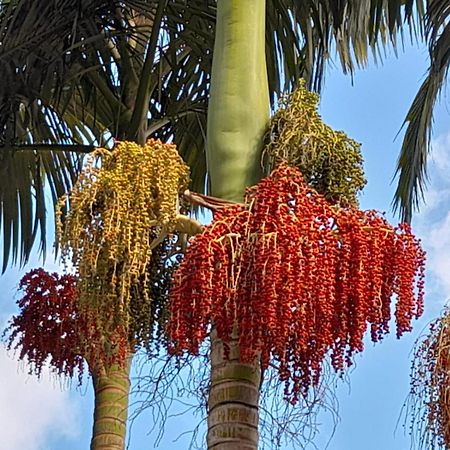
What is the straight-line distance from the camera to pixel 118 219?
12.5 ft

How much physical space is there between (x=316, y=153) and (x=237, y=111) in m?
0.34

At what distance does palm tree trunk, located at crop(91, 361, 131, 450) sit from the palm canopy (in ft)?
4.21

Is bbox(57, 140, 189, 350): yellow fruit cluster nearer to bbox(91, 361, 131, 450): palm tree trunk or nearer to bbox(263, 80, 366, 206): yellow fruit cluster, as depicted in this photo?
bbox(263, 80, 366, 206): yellow fruit cluster

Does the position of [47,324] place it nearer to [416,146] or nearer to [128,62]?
[128,62]

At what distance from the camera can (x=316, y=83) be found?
620cm

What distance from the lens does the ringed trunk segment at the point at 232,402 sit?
12.0 feet

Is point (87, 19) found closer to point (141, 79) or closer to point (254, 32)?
point (141, 79)

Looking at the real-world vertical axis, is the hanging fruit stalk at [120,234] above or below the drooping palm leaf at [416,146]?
below

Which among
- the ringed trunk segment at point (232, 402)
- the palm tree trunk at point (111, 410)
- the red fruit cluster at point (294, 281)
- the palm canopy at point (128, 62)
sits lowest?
the ringed trunk segment at point (232, 402)

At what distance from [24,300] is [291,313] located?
2132 millimetres

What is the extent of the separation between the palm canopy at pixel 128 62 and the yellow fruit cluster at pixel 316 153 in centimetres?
145

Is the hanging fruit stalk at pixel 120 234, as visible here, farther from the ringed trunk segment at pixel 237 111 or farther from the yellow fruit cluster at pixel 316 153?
the yellow fruit cluster at pixel 316 153

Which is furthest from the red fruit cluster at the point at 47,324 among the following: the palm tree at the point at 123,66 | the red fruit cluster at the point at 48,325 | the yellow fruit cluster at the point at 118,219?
the yellow fruit cluster at the point at 118,219

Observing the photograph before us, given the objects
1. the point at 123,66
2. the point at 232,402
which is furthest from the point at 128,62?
the point at 232,402
